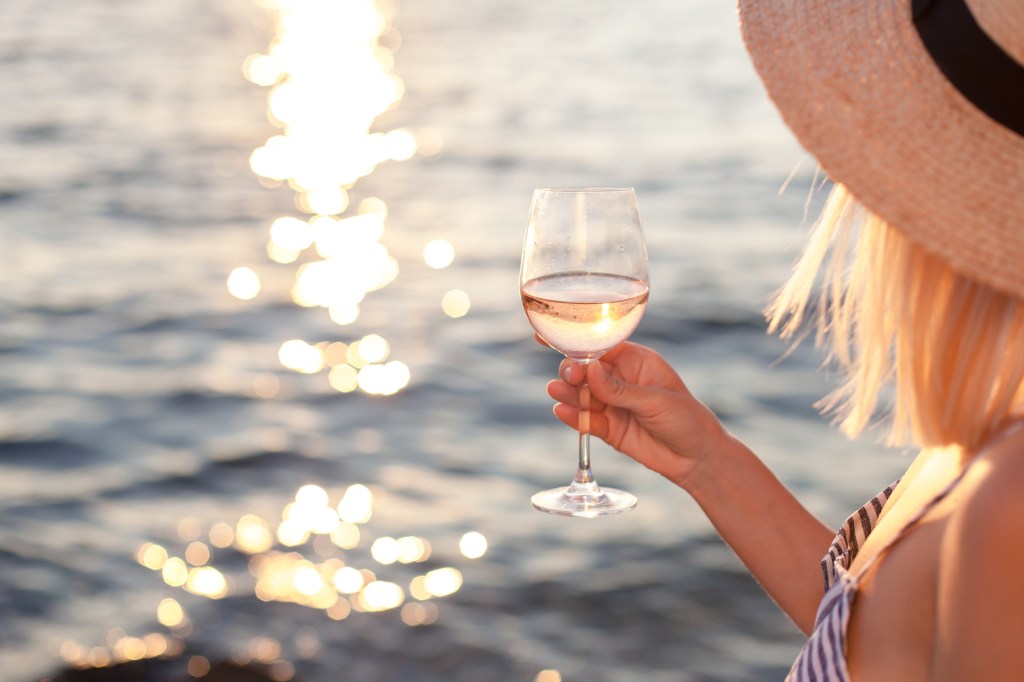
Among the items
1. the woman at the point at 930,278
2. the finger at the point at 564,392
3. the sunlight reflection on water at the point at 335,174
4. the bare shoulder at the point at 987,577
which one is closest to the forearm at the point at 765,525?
the finger at the point at 564,392

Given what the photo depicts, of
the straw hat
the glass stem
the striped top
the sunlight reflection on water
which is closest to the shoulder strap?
the striped top

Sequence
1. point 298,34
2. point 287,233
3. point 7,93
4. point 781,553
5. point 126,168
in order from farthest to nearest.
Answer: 1. point 298,34
2. point 7,93
3. point 126,168
4. point 287,233
5. point 781,553

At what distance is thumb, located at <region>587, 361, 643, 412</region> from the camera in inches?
100

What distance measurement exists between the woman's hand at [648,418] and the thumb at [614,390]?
2 centimetres

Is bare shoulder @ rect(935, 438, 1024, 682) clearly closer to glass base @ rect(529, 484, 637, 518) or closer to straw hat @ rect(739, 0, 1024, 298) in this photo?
straw hat @ rect(739, 0, 1024, 298)

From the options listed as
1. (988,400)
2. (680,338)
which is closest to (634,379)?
(988,400)

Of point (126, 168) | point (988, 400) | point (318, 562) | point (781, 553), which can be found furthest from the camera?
point (126, 168)

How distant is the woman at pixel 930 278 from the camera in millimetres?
1651

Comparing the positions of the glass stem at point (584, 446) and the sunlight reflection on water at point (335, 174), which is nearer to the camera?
the glass stem at point (584, 446)

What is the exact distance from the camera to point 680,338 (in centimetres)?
930

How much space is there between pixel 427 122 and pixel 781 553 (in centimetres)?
1378

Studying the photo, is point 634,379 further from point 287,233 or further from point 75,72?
point 75,72

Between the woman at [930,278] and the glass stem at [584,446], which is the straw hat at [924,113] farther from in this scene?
the glass stem at [584,446]

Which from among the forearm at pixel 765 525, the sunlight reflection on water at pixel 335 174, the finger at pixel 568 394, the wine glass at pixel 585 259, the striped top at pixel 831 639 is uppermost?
the sunlight reflection on water at pixel 335 174
